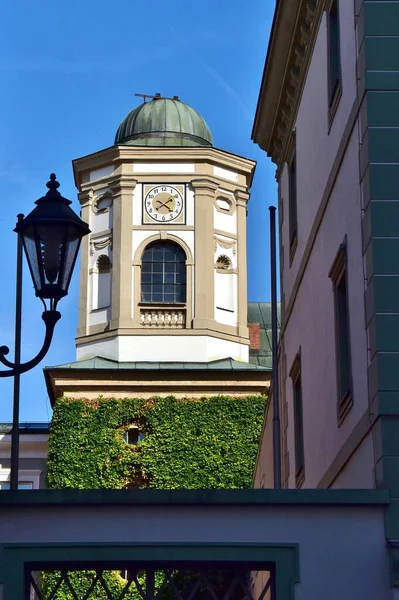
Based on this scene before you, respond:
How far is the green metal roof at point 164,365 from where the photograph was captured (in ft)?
138

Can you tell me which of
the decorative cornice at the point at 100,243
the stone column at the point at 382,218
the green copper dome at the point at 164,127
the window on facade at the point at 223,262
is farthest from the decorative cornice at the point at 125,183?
the stone column at the point at 382,218

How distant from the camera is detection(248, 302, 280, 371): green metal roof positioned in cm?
4731

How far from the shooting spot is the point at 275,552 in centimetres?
1102

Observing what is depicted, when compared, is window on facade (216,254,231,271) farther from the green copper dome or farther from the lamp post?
the lamp post

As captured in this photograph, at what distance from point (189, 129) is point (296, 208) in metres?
28.2

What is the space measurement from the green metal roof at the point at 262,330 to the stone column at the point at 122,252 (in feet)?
16.1

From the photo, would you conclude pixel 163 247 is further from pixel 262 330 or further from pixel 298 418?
pixel 298 418

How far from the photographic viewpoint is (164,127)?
48062mm

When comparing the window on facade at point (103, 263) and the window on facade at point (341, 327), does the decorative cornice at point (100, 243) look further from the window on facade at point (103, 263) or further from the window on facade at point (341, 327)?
the window on facade at point (341, 327)

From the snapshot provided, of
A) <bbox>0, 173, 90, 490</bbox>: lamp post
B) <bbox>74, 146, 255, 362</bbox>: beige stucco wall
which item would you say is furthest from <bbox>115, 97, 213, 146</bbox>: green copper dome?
<bbox>0, 173, 90, 490</bbox>: lamp post

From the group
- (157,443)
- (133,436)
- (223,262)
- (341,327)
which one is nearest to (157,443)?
(157,443)

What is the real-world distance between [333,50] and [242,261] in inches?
1192

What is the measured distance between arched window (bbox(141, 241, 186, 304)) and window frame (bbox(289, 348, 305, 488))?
81.0 feet

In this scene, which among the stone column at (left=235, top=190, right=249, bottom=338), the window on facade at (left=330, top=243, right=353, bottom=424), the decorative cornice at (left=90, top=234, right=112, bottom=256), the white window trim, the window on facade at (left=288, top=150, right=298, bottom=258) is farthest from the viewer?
the decorative cornice at (left=90, top=234, right=112, bottom=256)
